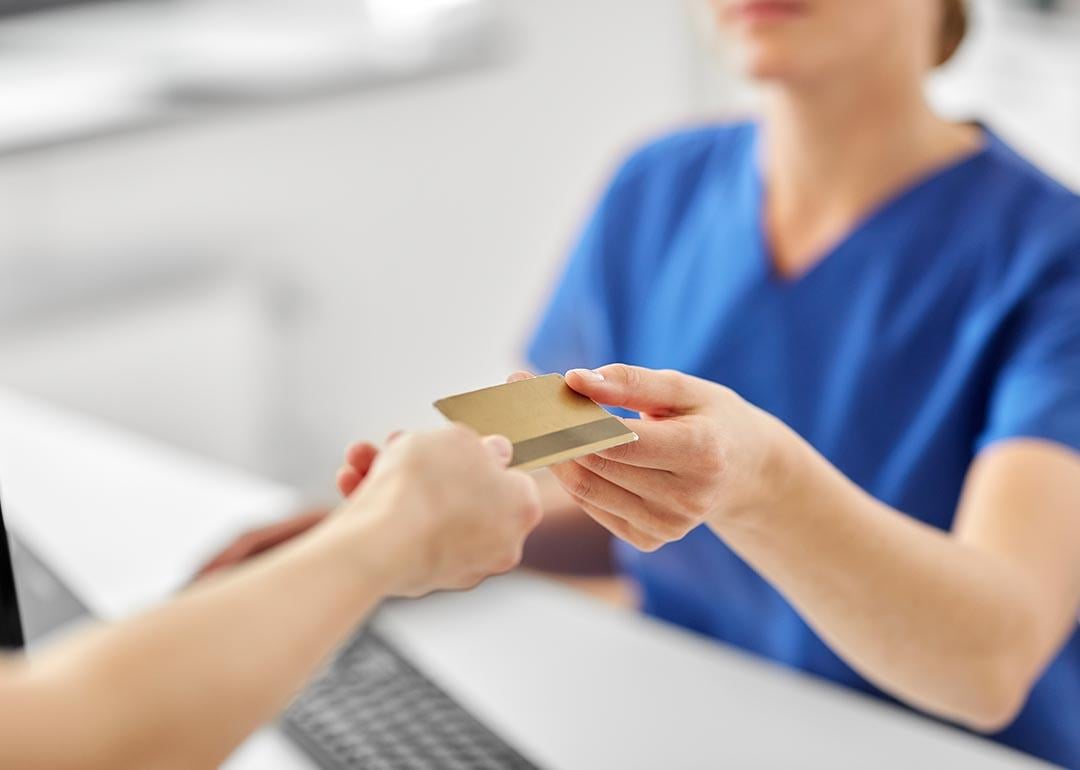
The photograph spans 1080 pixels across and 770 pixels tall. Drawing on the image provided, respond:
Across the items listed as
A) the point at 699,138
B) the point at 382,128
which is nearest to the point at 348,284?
the point at 382,128

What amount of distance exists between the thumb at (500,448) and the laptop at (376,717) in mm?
255

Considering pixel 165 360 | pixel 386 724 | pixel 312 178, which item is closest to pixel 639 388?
pixel 386 724

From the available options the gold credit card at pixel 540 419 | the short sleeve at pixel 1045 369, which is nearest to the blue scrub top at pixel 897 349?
the short sleeve at pixel 1045 369

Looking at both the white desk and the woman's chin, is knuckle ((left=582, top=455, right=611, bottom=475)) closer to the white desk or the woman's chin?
the white desk

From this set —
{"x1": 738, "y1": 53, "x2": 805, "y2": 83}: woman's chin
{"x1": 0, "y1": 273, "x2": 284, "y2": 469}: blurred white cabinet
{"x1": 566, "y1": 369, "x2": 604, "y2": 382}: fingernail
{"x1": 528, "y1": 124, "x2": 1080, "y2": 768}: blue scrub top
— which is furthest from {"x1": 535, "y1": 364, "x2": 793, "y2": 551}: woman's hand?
{"x1": 0, "y1": 273, "x2": 284, "y2": 469}: blurred white cabinet

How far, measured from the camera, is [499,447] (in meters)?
0.29

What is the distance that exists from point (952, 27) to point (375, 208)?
1.05m

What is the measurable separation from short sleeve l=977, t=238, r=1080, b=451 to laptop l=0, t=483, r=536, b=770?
10.4 inches

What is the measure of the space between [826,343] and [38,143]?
0.93 m

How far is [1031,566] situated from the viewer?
1.69 ft

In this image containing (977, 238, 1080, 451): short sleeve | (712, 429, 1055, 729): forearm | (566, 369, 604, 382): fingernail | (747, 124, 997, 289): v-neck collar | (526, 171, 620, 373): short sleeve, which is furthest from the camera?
(526, 171, 620, 373): short sleeve

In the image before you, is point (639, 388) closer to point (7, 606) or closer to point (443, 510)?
point (443, 510)

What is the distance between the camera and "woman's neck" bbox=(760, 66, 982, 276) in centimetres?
64

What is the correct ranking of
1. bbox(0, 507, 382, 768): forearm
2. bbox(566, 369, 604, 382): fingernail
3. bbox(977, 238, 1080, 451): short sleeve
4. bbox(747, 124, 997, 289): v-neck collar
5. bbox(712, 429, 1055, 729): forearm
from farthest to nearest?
bbox(747, 124, 997, 289): v-neck collar < bbox(977, 238, 1080, 451): short sleeve < bbox(712, 429, 1055, 729): forearm < bbox(566, 369, 604, 382): fingernail < bbox(0, 507, 382, 768): forearm
